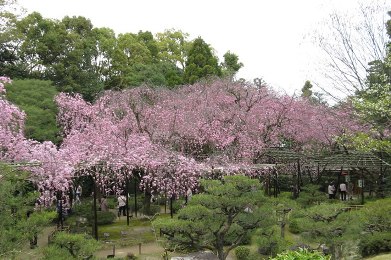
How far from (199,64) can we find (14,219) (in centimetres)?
2553

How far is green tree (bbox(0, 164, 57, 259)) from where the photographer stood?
273 inches

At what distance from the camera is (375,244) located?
458 inches

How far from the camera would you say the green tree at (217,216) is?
9.00 metres

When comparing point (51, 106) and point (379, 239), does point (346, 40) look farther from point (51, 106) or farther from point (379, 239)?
point (51, 106)

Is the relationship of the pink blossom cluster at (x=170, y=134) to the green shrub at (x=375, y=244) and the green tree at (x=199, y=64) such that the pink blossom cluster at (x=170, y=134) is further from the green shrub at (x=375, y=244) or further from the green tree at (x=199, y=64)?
the green tree at (x=199, y=64)

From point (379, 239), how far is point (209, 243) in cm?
514

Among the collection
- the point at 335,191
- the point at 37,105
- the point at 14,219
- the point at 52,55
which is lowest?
the point at 335,191

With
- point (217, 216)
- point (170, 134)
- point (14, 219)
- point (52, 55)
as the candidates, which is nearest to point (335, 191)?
point (170, 134)

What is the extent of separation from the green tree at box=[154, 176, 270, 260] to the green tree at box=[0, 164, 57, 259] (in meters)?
2.52

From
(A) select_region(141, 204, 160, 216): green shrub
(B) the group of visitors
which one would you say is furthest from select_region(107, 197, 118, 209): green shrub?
(B) the group of visitors

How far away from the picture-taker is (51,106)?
1928cm

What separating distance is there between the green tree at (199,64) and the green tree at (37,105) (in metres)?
13.4

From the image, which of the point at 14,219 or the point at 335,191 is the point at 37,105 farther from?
the point at 335,191

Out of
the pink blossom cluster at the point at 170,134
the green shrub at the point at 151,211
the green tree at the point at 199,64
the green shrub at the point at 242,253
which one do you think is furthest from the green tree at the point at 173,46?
the green shrub at the point at 242,253
